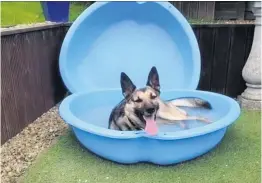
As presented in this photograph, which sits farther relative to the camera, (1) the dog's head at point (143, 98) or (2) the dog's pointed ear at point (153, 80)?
(2) the dog's pointed ear at point (153, 80)

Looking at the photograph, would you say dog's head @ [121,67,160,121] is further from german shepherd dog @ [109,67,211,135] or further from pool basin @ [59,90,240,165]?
pool basin @ [59,90,240,165]

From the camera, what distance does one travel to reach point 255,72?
155 inches

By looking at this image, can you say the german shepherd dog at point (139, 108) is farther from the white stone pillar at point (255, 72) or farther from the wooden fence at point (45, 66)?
the white stone pillar at point (255, 72)

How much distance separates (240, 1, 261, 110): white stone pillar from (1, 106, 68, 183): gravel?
7.49 ft

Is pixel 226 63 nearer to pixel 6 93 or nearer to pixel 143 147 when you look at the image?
pixel 143 147

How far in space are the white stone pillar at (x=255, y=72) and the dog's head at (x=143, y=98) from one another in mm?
1676

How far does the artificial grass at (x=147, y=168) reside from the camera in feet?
8.27

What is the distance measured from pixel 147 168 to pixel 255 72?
2071mm

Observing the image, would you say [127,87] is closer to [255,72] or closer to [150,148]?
[150,148]

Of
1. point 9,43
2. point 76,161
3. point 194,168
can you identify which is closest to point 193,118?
point 194,168

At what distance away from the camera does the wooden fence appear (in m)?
3.11

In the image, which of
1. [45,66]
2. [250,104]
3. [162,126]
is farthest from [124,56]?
[250,104]

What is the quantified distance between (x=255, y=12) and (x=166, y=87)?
1.42 m

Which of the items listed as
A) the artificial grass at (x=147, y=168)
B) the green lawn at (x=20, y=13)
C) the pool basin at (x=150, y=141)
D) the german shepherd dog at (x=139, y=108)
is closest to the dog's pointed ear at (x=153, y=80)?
the german shepherd dog at (x=139, y=108)
